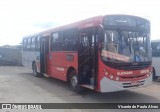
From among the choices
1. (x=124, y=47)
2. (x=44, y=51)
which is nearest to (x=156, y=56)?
(x=44, y=51)

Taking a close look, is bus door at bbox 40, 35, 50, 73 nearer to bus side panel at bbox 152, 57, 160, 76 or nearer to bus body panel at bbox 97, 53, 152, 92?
bus side panel at bbox 152, 57, 160, 76

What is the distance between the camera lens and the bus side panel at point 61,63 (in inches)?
481

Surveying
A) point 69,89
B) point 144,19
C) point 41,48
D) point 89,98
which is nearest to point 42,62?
point 41,48

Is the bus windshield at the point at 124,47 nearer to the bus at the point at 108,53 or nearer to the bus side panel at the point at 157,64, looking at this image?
the bus at the point at 108,53

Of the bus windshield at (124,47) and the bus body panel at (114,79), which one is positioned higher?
the bus windshield at (124,47)

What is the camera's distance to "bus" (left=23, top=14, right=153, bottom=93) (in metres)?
9.79

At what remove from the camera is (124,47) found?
396 inches

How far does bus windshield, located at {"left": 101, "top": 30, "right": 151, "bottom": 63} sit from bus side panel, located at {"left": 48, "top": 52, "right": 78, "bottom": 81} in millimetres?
2294

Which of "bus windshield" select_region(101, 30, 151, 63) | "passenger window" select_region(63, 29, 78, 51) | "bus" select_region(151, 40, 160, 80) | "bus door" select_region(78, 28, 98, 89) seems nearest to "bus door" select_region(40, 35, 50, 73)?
"passenger window" select_region(63, 29, 78, 51)

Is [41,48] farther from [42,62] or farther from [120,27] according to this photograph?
[120,27]

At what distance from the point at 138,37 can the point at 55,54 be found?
5.50 meters

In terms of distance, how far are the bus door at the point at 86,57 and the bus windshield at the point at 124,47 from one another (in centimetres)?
82

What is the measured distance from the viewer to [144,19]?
11.1m

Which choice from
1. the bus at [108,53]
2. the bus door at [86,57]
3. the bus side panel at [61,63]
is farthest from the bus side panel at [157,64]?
the bus door at [86,57]
